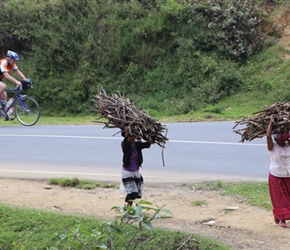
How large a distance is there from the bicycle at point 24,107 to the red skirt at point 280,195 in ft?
30.5

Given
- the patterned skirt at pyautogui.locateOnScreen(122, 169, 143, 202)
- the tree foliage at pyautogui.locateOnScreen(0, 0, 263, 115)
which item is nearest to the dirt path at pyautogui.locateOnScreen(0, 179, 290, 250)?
the patterned skirt at pyautogui.locateOnScreen(122, 169, 143, 202)

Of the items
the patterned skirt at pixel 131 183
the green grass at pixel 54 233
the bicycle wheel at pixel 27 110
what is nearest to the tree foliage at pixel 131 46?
the bicycle wheel at pixel 27 110

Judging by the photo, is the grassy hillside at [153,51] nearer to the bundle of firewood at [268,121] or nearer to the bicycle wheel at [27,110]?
the bicycle wheel at [27,110]

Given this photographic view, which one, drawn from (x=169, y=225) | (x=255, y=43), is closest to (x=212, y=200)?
(x=169, y=225)

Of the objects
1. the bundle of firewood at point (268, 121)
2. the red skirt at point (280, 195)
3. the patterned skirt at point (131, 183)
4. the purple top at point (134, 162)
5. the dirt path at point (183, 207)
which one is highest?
the bundle of firewood at point (268, 121)

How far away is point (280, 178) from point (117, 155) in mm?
5242

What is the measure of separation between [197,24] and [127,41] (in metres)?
2.76

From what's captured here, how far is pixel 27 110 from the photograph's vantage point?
15.8 meters

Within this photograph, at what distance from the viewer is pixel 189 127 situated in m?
15.5

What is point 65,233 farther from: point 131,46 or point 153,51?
point 131,46

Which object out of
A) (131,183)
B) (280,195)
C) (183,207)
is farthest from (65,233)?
(280,195)

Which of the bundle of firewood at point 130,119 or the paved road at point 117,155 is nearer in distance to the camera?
the bundle of firewood at point 130,119

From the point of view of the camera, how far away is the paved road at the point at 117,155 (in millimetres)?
10680

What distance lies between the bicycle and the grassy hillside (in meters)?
5.08
